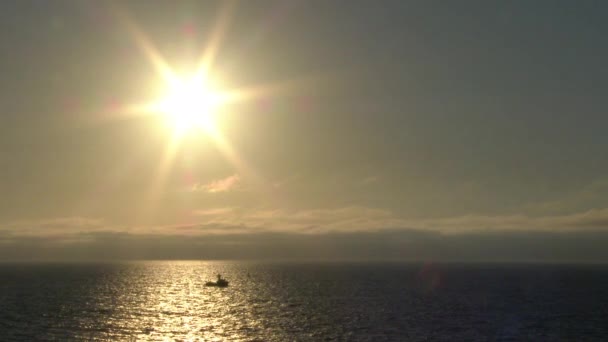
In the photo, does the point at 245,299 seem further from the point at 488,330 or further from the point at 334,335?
the point at 488,330

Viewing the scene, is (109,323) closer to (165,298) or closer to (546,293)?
(165,298)

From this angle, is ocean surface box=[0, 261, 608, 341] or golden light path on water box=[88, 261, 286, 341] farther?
ocean surface box=[0, 261, 608, 341]

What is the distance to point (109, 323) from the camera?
90438mm

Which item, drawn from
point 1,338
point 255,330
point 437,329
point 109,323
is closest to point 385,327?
point 437,329

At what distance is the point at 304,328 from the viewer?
86562 millimetres

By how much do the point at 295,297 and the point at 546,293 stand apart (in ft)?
273

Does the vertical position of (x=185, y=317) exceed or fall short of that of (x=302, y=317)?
it exceeds it

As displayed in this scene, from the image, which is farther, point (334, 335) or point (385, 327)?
point (385, 327)

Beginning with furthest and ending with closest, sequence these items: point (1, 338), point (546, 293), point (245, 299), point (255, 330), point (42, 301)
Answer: point (546, 293), point (245, 299), point (42, 301), point (255, 330), point (1, 338)

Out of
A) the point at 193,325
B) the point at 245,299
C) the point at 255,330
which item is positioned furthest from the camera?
the point at 245,299

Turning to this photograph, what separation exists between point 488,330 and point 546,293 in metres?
92.8

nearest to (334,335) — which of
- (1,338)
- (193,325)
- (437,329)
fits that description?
(437,329)

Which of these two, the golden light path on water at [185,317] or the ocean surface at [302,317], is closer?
Answer: the golden light path on water at [185,317]

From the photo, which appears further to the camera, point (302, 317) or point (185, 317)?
point (302, 317)
